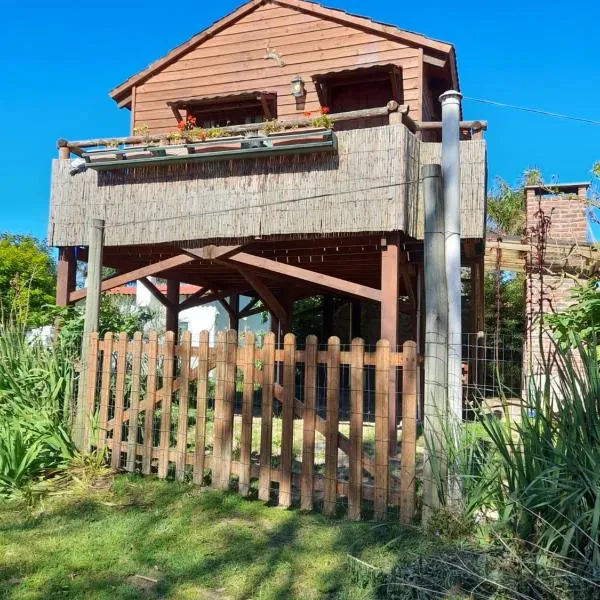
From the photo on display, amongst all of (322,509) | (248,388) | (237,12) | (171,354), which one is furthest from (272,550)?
(237,12)

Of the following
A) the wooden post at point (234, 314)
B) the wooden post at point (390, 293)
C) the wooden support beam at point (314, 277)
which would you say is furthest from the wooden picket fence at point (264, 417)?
the wooden post at point (234, 314)

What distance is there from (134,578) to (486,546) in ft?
6.39

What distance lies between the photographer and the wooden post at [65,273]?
27.1ft

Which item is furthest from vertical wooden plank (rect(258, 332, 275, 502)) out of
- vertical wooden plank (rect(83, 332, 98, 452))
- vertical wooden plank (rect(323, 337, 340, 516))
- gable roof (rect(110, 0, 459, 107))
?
gable roof (rect(110, 0, 459, 107))

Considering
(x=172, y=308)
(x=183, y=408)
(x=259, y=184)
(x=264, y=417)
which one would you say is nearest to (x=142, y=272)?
(x=259, y=184)

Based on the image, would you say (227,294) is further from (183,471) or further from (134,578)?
(134,578)

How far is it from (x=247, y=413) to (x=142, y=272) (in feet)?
14.3

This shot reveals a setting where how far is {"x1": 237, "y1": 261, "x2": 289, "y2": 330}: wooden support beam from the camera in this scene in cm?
870

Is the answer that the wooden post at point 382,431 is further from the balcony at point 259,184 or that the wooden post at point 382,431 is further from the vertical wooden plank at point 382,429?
the balcony at point 259,184

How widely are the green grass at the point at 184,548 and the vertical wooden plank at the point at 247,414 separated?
166mm

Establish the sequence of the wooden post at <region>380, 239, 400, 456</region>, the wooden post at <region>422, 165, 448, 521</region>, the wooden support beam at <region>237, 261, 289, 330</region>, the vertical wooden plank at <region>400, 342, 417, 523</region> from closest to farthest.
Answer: the wooden post at <region>422, 165, 448, 521</region>
the vertical wooden plank at <region>400, 342, 417, 523</region>
the wooden post at <region>380, 239, 400, 456</region>
the wooden support beam at <region>237, 261, 289, 330</region>

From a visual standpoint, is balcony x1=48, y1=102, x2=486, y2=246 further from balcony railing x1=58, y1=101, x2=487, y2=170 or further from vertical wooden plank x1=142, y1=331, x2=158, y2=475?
vertical wooden plank x1=142, y1=331, x2=158, y2=475

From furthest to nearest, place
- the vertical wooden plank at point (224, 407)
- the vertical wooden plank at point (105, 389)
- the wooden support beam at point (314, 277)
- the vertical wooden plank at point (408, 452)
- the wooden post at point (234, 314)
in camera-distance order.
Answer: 1. the wooden post at point (234, 314)
2. the wooden support beam at point (314, 277)
3. the vertical wooden plank at point (105, 389)
4. the vertical wooden plank at point (224, 407)
5. the vertical wooden plank at point (408, 452)

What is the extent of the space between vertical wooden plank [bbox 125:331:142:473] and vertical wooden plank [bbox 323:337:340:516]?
1.91 meters
